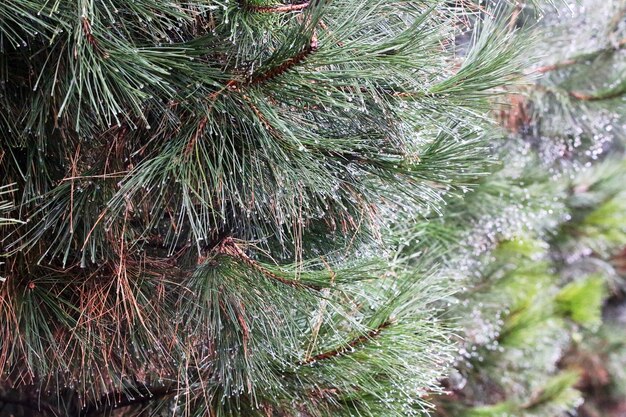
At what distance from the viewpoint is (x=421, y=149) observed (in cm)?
103

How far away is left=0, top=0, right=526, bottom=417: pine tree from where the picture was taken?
84 cm

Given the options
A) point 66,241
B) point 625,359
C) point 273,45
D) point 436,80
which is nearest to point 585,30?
point 436,80

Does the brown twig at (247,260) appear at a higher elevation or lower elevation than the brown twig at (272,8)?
lower

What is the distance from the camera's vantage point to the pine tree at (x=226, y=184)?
0.84 metres

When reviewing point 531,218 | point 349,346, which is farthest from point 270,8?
point 531,218

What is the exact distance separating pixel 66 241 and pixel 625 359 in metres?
3.03

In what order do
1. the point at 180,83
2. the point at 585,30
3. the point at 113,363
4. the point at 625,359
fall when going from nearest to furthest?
the point at 180,83 < the point at 113,363 < the point at 585,30 < the point at 625,359

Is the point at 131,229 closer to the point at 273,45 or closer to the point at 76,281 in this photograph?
the point at 76,281

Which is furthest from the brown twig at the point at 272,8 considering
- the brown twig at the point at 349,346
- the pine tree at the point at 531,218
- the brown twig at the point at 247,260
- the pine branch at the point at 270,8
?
the pine tree at the point at 531,218

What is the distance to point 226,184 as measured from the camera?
872 mm

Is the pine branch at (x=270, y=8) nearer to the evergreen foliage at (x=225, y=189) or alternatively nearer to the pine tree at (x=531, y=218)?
the evergreen foliage at (x=225, y=189)

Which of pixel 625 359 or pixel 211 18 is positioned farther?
pixel 625 359

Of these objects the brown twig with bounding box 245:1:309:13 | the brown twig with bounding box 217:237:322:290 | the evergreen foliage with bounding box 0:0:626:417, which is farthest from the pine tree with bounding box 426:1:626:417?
the brown twig with bounding box 245:1:309:13

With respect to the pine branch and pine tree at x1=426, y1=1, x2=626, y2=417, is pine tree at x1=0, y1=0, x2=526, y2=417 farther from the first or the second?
pine tree at x1=426, y1=1, x2=626, y2=417
